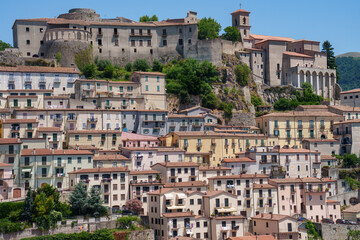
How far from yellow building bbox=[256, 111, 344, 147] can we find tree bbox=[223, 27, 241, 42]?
2732 cm

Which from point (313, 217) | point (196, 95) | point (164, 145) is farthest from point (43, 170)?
point (196, 95)

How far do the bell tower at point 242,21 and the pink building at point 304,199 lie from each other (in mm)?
47720

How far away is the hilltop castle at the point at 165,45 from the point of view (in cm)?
9419

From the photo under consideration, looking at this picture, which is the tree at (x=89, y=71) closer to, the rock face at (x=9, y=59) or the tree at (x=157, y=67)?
the rock face at (x=9, y=59)

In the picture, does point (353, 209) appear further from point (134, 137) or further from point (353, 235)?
point (134, 137)

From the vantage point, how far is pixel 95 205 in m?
57.0

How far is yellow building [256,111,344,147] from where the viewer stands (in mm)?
81688

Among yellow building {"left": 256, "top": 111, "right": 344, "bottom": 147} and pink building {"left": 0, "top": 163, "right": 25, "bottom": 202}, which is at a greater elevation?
yellow building {"left": 256, "top": 111, "right": 344, "bottom": 147}

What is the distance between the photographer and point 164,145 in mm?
73188

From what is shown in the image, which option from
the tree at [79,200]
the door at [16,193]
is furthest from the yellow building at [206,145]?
the door at [16,193]

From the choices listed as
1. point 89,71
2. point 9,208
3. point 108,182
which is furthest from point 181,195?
point 89,71

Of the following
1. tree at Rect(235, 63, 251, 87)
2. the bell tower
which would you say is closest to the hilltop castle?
the bell tower

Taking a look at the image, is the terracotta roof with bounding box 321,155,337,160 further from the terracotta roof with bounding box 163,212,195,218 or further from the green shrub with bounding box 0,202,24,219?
the green shrub with bounding box 0,202,24,219

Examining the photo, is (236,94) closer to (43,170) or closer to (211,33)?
A: (211,33)
